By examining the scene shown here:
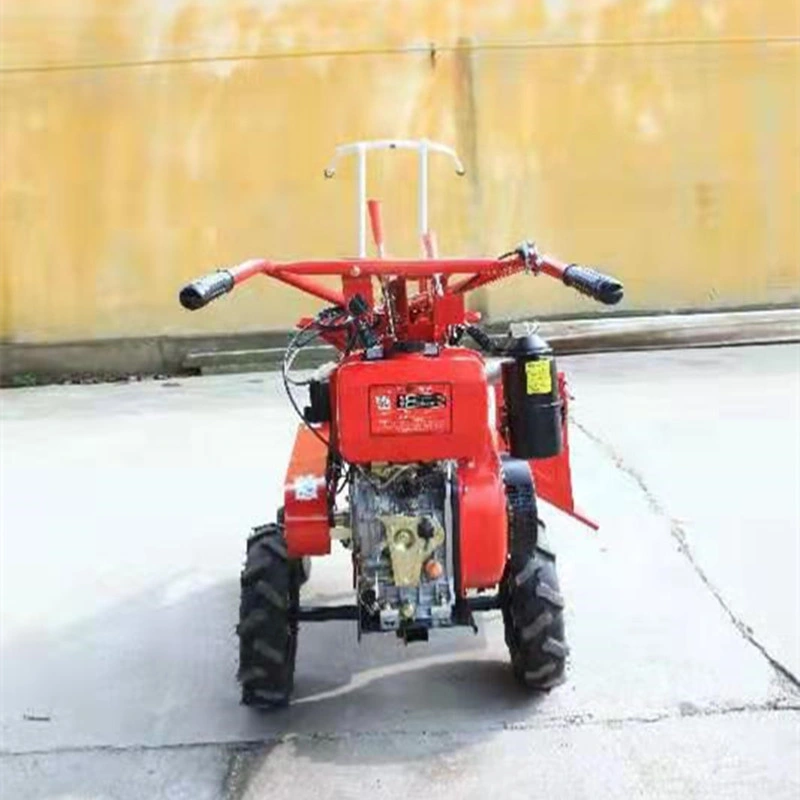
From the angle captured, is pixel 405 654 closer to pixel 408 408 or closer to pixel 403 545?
pixel 403 545

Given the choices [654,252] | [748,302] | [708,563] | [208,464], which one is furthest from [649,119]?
[708,563]

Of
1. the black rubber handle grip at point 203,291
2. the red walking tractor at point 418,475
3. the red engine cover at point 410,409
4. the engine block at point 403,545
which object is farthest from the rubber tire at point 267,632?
the black rubber handle grip at point 203,291

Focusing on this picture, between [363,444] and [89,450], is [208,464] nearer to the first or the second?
[89,450]

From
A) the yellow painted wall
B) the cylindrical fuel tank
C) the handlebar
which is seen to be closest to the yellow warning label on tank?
the cylindrical fuel tank

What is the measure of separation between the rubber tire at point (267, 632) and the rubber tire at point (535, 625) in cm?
61

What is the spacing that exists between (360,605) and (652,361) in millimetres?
5945

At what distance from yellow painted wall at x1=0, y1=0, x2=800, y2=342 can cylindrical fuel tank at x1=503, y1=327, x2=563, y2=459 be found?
19.2ft

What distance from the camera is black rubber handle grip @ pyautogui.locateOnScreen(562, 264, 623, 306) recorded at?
3043mm

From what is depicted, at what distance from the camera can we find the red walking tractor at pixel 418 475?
314 centimetres

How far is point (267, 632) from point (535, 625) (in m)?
0.73

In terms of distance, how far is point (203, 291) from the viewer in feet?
9.59

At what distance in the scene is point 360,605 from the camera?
334 centimetres

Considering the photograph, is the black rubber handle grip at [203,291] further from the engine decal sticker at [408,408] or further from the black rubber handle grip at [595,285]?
the black rubber handle grip at [595,285]

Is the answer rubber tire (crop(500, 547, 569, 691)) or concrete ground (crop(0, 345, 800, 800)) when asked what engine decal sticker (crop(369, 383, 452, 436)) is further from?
concrete ground (crop(0, 345, 800, 800))
